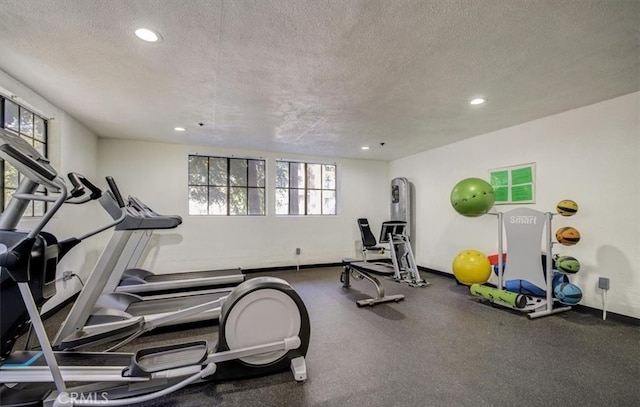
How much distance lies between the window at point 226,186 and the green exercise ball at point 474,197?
356 cm

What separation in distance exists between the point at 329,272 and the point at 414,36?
4337mm

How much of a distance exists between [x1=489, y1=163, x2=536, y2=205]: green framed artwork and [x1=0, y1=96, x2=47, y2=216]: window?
5631mm

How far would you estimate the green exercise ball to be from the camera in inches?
146

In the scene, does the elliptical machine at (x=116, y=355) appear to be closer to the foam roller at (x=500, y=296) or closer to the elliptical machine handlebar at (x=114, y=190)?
the elliptical machine handlebar at (x=114, y=190)

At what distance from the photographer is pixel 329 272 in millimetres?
5406

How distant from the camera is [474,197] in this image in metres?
3.72

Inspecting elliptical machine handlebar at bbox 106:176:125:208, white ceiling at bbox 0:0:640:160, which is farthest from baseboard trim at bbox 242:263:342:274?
elliptical machine handlebar at bbox 106:176:125:208

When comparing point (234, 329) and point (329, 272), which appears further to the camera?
point (329, 272)

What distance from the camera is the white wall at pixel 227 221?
15.4 feet

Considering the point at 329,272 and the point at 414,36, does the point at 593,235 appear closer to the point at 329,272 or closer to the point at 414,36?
the point at 414,36

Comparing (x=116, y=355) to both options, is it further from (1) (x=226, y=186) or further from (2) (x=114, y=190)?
(1) (x=226, y=186)

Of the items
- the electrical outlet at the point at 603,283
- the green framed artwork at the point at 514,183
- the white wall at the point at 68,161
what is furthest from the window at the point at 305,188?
the electrical outlet at the point at 603,283

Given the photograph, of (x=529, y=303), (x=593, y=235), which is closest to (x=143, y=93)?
(x=529, y=303)

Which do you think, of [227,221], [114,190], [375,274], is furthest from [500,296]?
[227,221]
